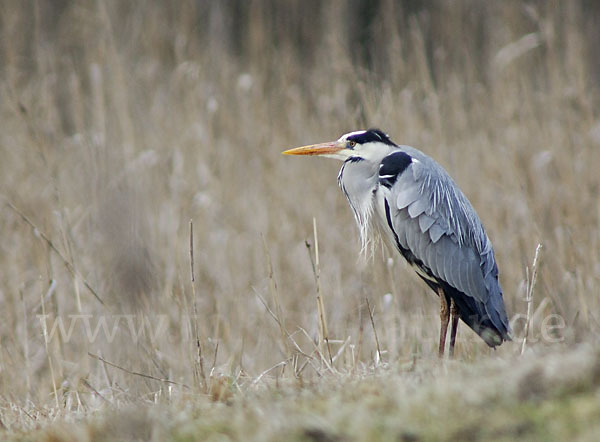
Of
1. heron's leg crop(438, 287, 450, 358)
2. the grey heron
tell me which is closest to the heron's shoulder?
the grey heron

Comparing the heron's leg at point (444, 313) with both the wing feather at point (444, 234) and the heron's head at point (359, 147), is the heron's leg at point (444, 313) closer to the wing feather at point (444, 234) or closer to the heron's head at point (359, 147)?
the wing feather at point (444, 234)

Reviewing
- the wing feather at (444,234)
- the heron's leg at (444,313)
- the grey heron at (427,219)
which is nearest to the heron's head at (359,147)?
the grey heron at (427,219)

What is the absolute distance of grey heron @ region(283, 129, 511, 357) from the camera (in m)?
3.62

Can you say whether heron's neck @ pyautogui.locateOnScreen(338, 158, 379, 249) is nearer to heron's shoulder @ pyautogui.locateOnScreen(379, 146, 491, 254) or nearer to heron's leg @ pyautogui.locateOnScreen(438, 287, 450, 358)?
heron's shoulder @ pyautogui.locateOnScreen(379, 146, 491, 254)

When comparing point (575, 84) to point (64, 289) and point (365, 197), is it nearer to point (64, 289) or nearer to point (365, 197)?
point (365, 197)

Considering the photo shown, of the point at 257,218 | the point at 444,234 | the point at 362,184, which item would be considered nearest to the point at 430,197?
the point at 444,234

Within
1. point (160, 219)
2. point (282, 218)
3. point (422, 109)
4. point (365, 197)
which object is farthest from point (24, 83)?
point (365, 197)

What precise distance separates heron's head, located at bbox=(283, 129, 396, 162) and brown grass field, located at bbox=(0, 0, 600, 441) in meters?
0.37

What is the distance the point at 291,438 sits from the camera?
68.6 inches

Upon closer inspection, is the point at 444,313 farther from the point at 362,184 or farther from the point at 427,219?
the point at 362,184

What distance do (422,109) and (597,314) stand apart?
7.54 feet

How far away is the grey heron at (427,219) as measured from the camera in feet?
11.9

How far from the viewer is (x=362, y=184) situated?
12.3ft

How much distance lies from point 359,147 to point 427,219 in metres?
0.51
